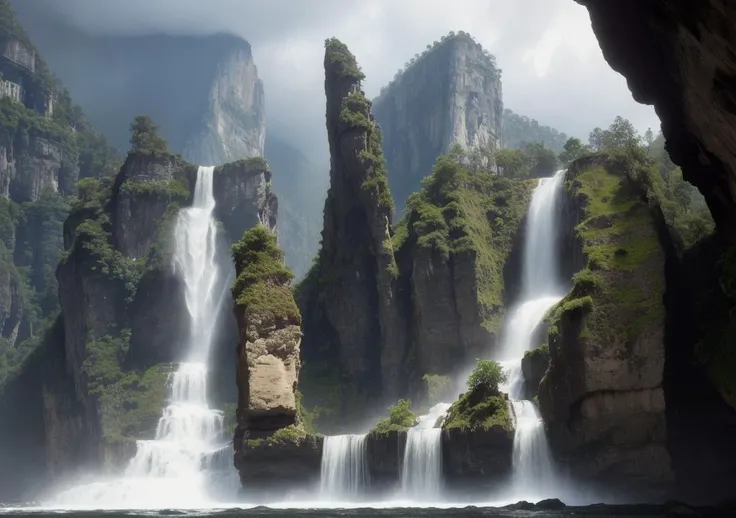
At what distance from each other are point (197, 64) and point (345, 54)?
11298 centimetres

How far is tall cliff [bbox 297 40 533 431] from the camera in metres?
62.6

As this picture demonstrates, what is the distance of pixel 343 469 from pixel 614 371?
16.6 metres

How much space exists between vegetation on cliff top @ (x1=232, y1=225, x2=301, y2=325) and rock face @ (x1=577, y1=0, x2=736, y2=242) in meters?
22.5

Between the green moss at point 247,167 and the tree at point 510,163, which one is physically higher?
the green moss at point 247,167

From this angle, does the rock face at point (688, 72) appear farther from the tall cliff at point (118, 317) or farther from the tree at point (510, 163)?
the tall cliff at point (118, 317)

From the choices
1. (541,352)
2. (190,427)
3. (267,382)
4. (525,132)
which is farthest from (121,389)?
(525,132)

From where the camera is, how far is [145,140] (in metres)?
88.4

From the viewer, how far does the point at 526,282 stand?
6291 centimetres

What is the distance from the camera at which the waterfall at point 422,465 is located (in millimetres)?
45438

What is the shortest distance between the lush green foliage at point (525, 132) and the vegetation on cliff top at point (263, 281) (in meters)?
140

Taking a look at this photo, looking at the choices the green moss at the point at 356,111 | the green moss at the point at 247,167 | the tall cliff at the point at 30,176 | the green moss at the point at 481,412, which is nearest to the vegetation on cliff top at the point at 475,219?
the green moss at the point at 356,111

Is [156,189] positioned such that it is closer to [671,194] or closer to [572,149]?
[572,149]

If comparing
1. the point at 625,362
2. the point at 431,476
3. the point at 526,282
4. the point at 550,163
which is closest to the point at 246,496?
the point at 431,476

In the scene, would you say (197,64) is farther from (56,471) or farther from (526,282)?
(526,282)
